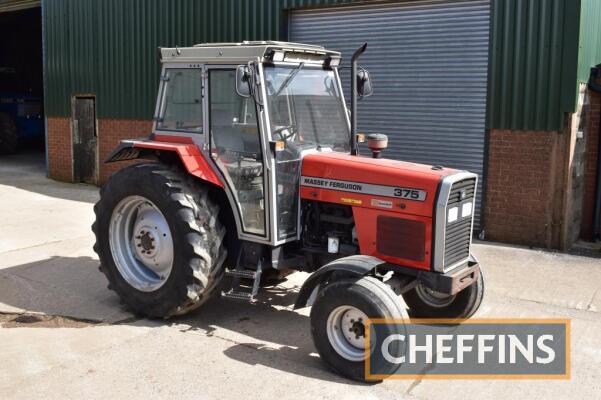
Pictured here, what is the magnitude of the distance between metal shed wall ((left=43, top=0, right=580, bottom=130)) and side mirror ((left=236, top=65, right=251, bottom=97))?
519 centimetres

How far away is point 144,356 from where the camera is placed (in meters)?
5.33

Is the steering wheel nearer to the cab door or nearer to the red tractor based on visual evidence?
the red tractor

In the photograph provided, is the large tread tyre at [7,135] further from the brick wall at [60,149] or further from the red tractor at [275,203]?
the red tractor at [275,203]

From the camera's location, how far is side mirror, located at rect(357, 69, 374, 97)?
6.20 m

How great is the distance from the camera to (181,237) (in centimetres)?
570

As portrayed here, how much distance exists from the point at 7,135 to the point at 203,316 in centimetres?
1670

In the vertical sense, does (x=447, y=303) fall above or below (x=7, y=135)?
below

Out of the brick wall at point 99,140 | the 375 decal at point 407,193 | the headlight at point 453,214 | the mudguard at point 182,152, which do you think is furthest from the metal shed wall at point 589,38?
the brick wall at point 99,140

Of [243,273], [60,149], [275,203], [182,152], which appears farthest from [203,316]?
[60,149]

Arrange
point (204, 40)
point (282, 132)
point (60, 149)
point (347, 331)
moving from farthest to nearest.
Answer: point (60, 149) → point (204, 40) → point (282, 132) → point (347, 331)

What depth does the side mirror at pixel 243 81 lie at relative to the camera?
5.32 m

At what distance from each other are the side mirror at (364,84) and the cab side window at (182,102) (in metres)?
1.48

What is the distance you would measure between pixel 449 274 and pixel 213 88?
8.54 feet

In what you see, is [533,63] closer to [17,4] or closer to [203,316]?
[203,316]
